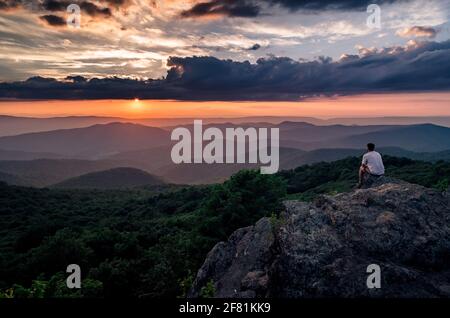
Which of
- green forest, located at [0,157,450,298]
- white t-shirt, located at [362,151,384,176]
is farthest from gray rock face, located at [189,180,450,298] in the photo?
white t-shirt, located at [362,151,384,176]

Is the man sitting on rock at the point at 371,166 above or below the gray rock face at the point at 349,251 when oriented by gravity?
above

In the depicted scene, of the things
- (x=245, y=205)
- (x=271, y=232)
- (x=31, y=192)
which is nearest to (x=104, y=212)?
(x=31, y=192)

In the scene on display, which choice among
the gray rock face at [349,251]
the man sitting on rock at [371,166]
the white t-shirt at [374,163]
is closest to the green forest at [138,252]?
the man sitting on rock at [371,166]

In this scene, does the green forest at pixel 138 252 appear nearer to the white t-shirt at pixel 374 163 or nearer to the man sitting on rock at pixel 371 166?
the man sitting on rock at pixel 371 166

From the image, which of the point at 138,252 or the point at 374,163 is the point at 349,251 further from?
the point at 138,252

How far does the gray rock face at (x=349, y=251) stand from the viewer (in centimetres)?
1166

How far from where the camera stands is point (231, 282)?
46.9 ft

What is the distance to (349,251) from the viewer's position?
12.6m

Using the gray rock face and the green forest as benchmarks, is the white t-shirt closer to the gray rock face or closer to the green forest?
the green forest

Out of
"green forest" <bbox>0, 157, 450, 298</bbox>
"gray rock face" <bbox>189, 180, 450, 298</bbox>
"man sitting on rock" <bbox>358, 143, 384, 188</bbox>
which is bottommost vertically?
"green forest" <bbox>0, 157, 450, 298</bbox>

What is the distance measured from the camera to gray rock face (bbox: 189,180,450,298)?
459 inches

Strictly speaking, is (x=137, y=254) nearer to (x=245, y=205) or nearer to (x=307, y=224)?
(x=245, y=205)

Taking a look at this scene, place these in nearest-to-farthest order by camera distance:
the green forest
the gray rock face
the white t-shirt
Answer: the gray rock face, the green forest, the white t-shirt

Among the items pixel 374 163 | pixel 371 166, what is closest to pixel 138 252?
pixel 371 166
